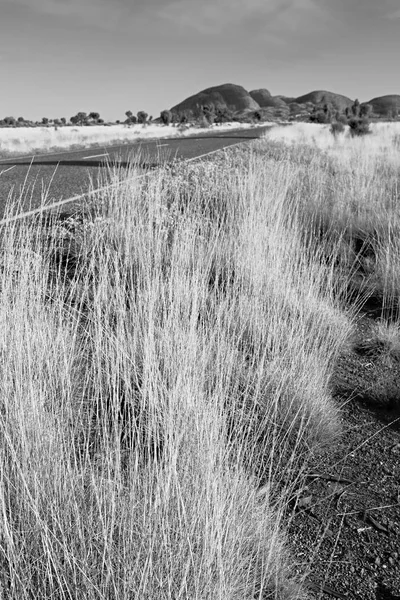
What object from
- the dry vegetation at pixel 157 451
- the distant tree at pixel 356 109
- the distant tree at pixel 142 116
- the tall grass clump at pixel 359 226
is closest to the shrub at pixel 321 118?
the distant tree at pixel 356 109

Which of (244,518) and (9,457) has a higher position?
(9,457)

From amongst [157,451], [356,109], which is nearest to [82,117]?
[356,109]

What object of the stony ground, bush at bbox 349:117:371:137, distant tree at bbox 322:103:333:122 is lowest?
the stony ground

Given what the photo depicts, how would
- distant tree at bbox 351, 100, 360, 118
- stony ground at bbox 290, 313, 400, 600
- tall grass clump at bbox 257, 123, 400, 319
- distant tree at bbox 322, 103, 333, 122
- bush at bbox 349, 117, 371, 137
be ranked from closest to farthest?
stony ground at bbox 290, 313, 400, 600 < tall grass clump at bbox 257, 123, 400, 319 < bush at bbox 349, 117, 371, 137 < distant tree at bbox 351, 100, 360, 118 < distant tree at bbox 322, 103, 333, 122

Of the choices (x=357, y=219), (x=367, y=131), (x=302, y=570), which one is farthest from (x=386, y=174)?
(x=367, y=131)

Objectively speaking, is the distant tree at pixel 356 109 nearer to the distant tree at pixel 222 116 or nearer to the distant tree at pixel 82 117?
the distant tree at pixel 222 116

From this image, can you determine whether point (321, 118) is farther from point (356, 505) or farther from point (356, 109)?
point (356, 505)

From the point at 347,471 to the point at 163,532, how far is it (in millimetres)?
1361

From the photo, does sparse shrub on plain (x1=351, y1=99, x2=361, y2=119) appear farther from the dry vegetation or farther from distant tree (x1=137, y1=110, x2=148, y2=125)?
the dry vegetation

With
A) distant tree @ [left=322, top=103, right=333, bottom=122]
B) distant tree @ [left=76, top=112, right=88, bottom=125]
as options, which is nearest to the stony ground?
distant tree @ [left=322, top=103, right=333, bottom=122]

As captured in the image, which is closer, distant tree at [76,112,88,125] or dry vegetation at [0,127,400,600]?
dry vegetation at [0,127,400,600]

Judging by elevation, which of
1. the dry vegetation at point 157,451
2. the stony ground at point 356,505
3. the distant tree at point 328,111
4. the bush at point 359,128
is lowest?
the stony ground at point 356,505

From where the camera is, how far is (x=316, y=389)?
2922 mm

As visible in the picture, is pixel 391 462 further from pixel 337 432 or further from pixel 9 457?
pixel 9 457
